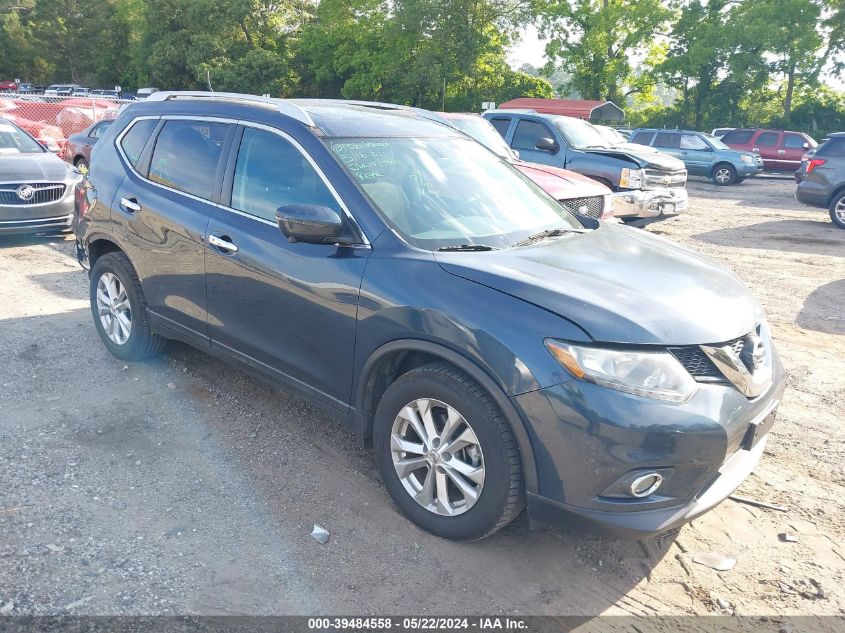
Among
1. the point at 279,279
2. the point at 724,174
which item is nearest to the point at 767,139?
the point at 724,174

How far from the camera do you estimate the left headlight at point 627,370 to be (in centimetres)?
271

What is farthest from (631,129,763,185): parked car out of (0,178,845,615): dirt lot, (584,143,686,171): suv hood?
(0,178,845,615): dirt lot

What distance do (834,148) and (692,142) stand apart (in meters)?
9.88

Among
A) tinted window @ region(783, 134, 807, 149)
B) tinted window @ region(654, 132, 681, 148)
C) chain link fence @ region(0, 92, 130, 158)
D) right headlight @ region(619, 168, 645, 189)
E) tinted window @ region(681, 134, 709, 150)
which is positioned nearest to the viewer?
right headlight @ region(619, 168, 645, 189)

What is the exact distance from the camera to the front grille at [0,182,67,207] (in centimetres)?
880

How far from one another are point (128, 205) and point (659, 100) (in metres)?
42.5

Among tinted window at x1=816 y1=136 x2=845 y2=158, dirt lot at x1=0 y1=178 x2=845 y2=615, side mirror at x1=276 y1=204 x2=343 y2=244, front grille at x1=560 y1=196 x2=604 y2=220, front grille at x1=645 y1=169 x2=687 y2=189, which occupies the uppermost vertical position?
tinted window at x1=816 y1=136 x2=845 y2=158

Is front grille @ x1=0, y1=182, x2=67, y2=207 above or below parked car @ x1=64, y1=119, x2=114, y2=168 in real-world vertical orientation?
below

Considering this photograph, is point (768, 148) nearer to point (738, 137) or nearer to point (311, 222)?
point (738, 137)

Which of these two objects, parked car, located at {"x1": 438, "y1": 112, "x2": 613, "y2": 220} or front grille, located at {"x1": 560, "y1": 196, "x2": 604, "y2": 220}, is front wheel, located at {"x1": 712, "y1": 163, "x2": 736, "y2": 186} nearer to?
parked car, located at {"x1": 438, "y1": 112, "x2": 613, "y2": 220}

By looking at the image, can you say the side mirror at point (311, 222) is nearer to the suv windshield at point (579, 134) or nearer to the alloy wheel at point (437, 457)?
the alloy wheel at point (437, 457)

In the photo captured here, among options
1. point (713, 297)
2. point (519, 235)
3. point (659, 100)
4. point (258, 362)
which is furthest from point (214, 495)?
point (659, 100)

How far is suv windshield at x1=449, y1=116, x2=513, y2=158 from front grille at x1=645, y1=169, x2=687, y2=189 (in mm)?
2797

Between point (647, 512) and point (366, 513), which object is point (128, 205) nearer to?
point (366, 513)
